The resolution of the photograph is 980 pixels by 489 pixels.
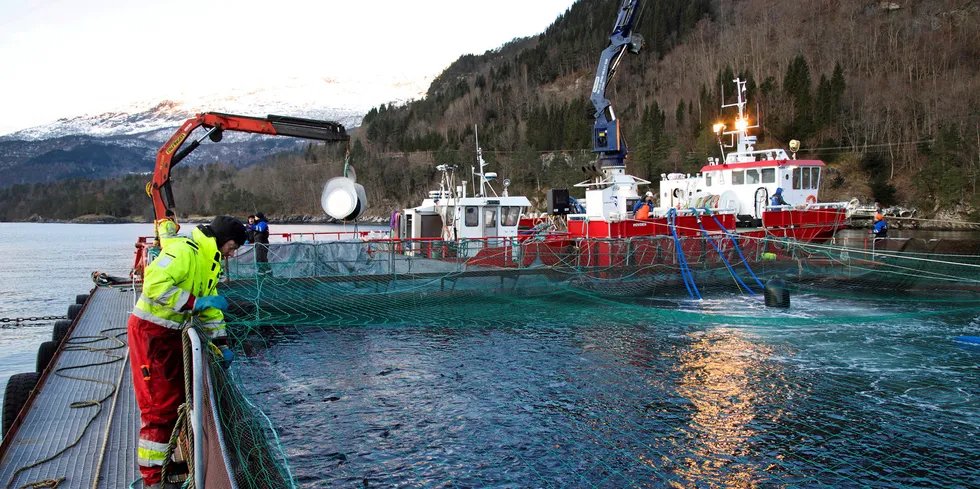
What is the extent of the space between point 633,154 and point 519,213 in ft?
190

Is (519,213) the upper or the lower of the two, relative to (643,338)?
upper

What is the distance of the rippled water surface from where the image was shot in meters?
6.79

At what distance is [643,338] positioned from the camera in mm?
13055

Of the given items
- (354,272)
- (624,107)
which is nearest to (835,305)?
(354,272)

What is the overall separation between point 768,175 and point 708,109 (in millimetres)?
54358

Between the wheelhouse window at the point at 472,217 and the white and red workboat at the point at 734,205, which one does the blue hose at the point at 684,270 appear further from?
the wheelhouse window at the point at 472,217

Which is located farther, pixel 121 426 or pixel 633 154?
pixel 633 154

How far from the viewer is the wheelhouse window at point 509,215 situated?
1964cm

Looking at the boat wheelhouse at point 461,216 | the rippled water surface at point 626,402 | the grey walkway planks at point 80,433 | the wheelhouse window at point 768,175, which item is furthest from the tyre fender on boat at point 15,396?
the wheelhouse window at point 768,175

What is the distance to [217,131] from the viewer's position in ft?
48.3

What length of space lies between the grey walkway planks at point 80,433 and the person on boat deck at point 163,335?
19.3 inches

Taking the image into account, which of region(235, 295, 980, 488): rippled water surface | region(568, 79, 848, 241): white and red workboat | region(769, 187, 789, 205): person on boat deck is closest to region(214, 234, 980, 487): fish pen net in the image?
region(235, 295, 980, 488): rippled water surface

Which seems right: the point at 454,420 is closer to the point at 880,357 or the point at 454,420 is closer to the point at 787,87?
the point at 880,357

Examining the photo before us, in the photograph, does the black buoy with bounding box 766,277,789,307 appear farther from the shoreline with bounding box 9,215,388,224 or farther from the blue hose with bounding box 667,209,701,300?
the shoreline with bounding box 9,215,388,224
